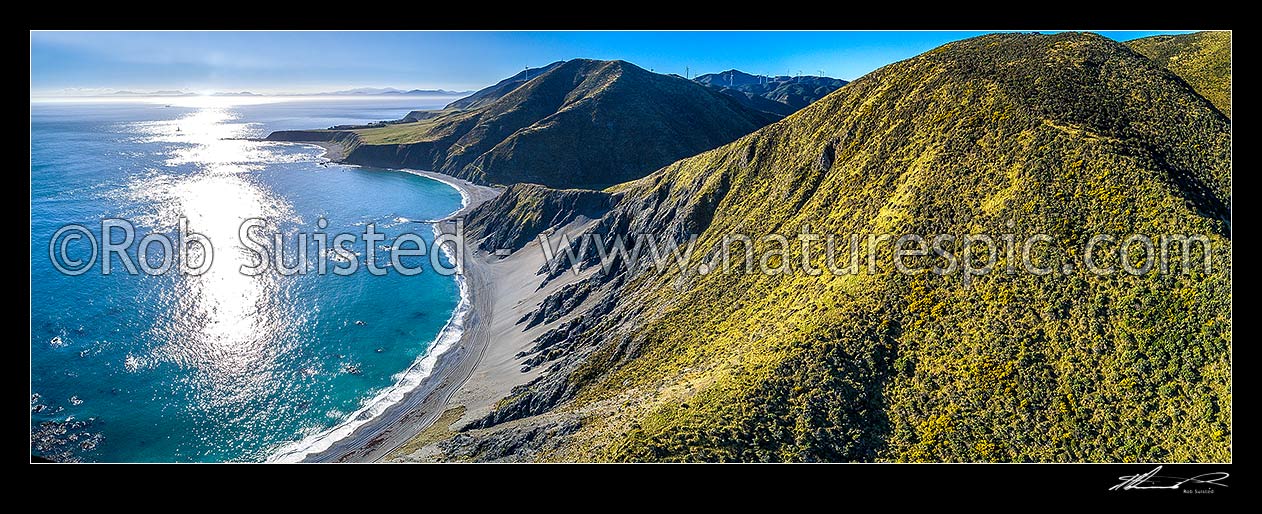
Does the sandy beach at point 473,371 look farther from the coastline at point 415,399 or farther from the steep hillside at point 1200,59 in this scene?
the steep hillside at point 1200,59

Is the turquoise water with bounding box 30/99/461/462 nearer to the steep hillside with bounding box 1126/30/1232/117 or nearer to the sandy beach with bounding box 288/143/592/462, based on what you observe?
the sandy beach with bounding box 288/143/592/462

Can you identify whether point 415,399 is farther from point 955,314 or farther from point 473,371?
point 955,314

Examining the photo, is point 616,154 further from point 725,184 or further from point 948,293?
point 948,293
